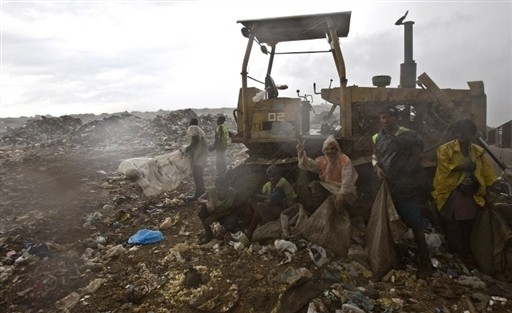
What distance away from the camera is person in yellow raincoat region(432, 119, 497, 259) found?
3422 mm

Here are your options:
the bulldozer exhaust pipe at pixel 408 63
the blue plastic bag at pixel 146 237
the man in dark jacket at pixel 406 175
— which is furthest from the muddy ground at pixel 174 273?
the bulldozer exhaust pipe at pixel 408 63

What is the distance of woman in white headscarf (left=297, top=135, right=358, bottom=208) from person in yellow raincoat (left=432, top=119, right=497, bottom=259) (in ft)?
2.95

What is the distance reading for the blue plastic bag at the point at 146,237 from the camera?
462cm

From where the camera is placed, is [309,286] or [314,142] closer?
[309,286]

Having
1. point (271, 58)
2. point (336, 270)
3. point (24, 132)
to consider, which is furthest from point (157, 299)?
point (24, 132)

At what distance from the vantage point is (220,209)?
4.47m

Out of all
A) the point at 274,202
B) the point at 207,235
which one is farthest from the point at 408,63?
the point at 207,235

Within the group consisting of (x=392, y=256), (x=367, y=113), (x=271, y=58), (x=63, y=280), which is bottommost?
(x=63, y=280)

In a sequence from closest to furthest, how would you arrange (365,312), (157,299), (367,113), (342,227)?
1. (365,312)
2. (157,299)
3. (342,227)
4. (367,113)

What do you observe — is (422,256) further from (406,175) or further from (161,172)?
(161,172)

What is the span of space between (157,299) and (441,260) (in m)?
2.97

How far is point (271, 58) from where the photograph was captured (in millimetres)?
5656

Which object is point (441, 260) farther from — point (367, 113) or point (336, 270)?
point (367, 113)

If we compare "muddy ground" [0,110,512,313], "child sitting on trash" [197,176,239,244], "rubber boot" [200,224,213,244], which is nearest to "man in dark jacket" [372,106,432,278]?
"muddy ground" [0,110,512,313]
